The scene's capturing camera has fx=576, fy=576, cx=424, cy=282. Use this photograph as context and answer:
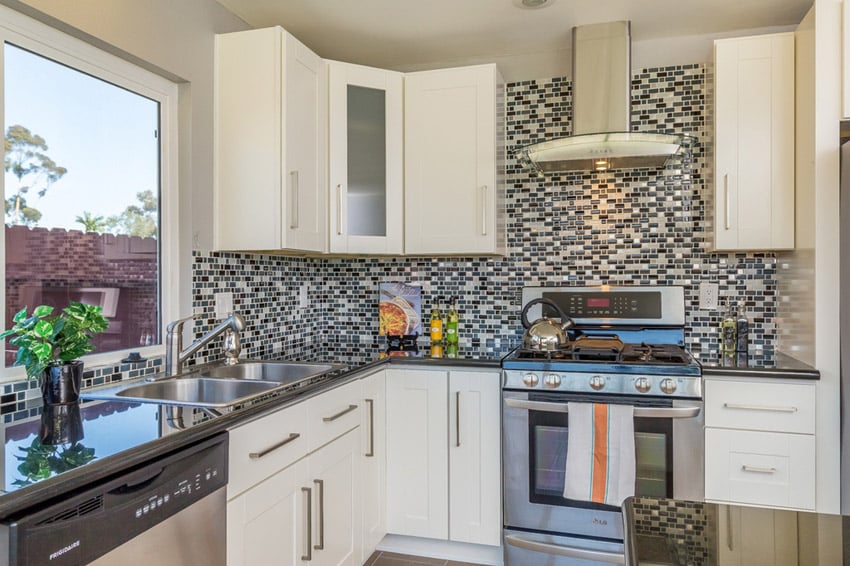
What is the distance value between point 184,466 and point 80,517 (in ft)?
0.93

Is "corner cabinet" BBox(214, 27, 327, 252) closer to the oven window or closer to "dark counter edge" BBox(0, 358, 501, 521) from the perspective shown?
"dark counter edge" BBox(0, 358, 501, 521)

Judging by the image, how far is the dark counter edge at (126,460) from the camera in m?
0.95

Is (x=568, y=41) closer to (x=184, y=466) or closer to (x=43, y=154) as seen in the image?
(x=43, y=154)

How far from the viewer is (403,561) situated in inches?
103

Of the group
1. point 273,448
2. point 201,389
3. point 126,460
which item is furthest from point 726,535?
point 201,389

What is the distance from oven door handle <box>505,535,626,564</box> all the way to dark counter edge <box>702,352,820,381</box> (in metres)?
0.80

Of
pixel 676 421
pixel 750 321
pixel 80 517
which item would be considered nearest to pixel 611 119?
pixel 750 321

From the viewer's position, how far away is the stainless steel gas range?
224cm

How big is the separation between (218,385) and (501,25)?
202cm

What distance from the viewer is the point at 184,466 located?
1.33 metres

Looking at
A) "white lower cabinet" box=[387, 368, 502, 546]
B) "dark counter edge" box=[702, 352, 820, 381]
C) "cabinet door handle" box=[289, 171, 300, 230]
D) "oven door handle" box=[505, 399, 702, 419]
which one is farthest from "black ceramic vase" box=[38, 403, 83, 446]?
"dark counter edge" box=[702, 352, 820, 381]

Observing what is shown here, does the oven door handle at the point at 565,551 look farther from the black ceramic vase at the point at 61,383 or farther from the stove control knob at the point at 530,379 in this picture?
the black ceramic vase at the point at 61,383

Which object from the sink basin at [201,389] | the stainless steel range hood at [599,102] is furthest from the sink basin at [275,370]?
the stainless steel range hood at [599,102]

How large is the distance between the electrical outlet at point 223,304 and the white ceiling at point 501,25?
4.07ft
